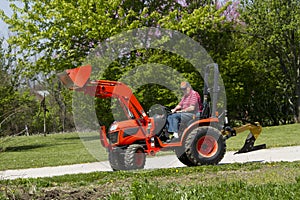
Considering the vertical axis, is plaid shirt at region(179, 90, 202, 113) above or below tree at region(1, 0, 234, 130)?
below

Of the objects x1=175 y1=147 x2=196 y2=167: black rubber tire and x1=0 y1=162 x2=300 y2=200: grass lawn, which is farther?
x1=175 y1=147 x2=196 y2=167: black rubber tire

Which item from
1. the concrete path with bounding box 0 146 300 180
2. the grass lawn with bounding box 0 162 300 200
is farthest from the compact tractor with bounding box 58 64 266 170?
the grass lawn with bounding box 0 162 300 200

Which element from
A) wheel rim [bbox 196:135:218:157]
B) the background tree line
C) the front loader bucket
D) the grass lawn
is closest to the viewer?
the grass lawn

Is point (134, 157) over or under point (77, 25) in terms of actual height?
under

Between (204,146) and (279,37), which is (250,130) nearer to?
(204,146)

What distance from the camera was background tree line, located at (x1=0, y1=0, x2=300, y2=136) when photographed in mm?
24188

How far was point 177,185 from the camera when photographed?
6.71 metres

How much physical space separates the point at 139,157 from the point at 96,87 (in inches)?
66.3

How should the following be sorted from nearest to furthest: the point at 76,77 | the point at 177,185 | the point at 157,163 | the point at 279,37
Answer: the point at 177,185 → the point at 76,77 → the point at 157,163 → the point at 279,37

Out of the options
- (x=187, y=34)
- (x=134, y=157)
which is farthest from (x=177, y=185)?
(x=187, y=34)

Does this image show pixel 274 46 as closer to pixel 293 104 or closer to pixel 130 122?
pixel 293 104

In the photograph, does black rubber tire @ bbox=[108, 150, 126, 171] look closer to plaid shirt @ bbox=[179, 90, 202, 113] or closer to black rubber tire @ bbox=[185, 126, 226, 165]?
black rubber tire @ bbox=[185, 126, 226, 165]

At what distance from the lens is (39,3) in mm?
26422

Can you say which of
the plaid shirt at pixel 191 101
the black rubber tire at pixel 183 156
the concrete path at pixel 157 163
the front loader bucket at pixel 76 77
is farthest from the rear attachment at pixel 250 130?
the front loader bucket at pixel 76 77
